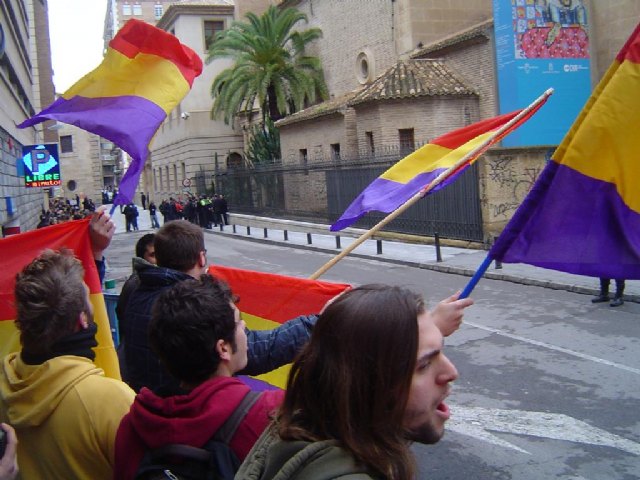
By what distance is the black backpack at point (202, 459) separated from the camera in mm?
2000

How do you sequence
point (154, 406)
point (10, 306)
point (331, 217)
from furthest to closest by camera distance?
point (331, 217) → point (10, 306) → point (154, 406)

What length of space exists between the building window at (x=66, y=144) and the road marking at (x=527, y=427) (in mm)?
71005

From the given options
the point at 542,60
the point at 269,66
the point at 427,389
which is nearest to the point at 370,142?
the point at 542,60

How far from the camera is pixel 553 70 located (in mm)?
23422

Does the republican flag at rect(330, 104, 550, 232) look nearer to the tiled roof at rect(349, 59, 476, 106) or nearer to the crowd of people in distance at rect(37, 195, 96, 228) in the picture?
the crowd of people in distance at rect(37, 195, 96, 228)

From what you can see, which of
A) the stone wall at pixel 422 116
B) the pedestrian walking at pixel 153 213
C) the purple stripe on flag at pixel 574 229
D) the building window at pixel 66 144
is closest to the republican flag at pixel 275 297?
the purple stripe on flag at pixel 574 229

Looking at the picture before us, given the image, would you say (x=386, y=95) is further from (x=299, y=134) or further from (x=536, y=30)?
(x=299, y=134)

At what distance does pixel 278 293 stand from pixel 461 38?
883 inches

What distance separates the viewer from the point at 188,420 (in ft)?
6.70

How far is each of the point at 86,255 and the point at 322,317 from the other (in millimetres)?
2896

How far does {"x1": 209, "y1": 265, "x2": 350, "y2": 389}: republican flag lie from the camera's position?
13.9 feet

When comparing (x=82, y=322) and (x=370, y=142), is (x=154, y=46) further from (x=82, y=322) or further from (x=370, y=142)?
(x=370, y=142)

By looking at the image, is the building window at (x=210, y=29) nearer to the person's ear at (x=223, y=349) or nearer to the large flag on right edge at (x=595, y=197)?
the large flag on right edge at (x=595, y=197)

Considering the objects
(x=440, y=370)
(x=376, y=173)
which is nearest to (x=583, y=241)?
(x=440, y=370)
